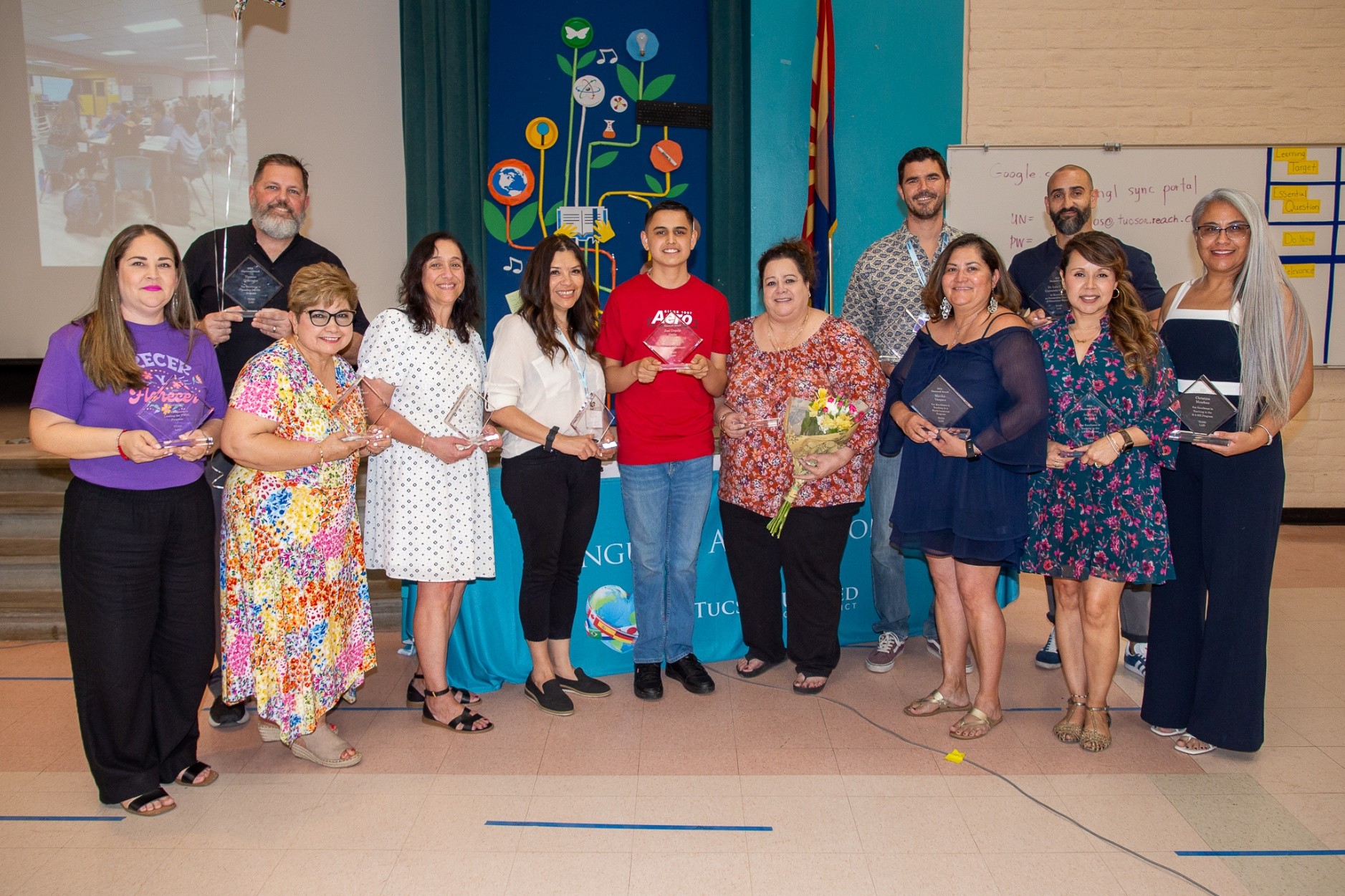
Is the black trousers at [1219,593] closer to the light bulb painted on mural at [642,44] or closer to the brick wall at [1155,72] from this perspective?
the brick wall at [1155,72]

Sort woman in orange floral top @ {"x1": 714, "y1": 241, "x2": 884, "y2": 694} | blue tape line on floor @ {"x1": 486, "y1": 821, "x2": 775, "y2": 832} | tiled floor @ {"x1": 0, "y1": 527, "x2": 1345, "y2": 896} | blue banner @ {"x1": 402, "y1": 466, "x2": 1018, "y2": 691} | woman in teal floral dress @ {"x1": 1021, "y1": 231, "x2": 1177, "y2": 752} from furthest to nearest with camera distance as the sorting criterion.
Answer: blue banner @ {"x1": 402, "y1": 466, "x2": 1018, "y2": 691}
woman in orange floral top @ {"x1": 714, "y1": 241, "x2": 884, "y2": 694}
woman in teal floral dress @ {"x1": 1021, "y1": 231, "x2": 1177, "y2": 752}
blue tape line on floor @ {"x1": 486, "y1": 821, "x2": 775, "y2": 832}
tiled floor @ {"x1": 0, "y1": 527, "x2": 1345, "y2": 896}

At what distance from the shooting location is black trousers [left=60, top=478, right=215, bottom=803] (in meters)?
2.64

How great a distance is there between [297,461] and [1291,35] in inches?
256

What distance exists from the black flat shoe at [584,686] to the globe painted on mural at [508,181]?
3367mm

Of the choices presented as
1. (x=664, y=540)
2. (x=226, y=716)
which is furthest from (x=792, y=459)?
(x=226, y=716)

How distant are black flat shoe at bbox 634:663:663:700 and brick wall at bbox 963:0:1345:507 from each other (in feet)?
13.4

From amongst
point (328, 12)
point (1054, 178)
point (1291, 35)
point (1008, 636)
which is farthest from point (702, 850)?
point (1291, 35)

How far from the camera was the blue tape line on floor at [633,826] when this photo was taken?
2666 mm

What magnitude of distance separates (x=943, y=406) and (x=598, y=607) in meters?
1.60

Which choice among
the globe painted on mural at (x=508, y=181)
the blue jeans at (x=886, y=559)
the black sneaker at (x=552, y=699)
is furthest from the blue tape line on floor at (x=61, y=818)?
the globe painted on mural at (x=508, y=181)

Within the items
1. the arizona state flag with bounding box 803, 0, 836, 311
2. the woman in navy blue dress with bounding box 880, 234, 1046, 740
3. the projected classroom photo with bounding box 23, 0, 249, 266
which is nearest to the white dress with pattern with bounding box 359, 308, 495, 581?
the woman in navy blue dress with bounding box 880, 234, 1046, 740

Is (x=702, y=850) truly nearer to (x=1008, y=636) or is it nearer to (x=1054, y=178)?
(x=1008, y=636)

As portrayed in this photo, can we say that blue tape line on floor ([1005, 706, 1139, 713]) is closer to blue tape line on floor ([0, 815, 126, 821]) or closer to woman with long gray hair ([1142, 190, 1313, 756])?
woman with long gray hair ([1142, 190, 1313, 756])

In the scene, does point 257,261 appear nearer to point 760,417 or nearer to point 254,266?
point 254,266
